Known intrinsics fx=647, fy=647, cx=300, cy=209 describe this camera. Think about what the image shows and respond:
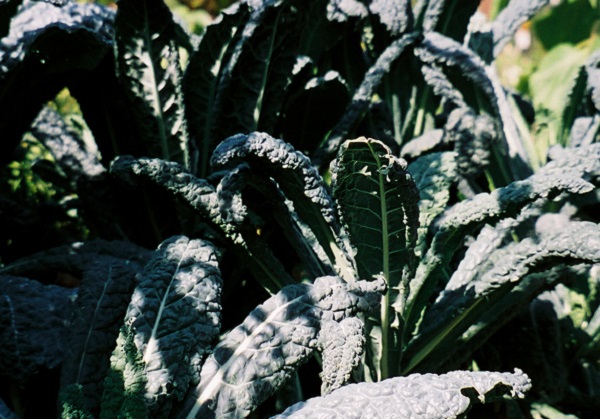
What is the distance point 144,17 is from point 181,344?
1063 mm

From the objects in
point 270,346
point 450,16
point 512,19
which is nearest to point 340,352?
point 270,346

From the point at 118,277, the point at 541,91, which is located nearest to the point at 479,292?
the point at 118,277

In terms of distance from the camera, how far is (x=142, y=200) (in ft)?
6.59

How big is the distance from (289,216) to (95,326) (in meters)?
0.56

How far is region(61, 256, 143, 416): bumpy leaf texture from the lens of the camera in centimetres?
146

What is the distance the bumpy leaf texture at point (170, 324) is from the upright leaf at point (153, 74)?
60 centimetres

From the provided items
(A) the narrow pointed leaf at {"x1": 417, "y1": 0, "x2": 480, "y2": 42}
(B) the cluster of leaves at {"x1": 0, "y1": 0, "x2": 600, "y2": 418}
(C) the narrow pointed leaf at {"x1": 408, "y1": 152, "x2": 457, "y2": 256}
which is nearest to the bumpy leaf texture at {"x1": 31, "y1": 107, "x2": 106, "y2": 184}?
(B) the cluster of leaves at {"x1": 0, "y1": 0, "x2": 600, "y2": 418}

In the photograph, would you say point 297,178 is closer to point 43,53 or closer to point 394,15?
point 43,53

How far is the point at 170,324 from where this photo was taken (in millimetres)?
1439

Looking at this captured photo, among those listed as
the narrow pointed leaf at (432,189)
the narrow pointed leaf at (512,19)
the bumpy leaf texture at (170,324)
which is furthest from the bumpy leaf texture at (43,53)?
the narrow pointed leaf at (512,19)

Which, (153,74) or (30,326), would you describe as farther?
(153,74)

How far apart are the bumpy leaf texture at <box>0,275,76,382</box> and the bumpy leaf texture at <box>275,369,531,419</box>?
629 millimetres

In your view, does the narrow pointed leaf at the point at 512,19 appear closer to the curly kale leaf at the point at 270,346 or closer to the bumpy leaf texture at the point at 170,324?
the curly kale leaf at the point at 270,346

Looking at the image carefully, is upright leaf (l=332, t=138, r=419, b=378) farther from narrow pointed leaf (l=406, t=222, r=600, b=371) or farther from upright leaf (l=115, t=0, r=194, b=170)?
upright leaf (l=115, t=0, r=194, b=170)
